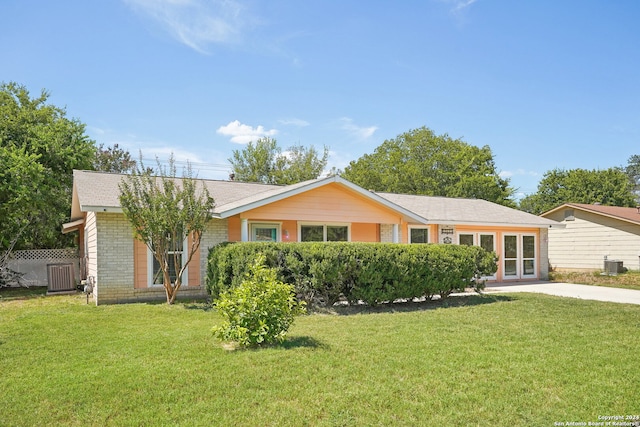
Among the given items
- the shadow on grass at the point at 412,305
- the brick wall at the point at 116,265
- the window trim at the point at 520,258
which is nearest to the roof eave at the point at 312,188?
the brick wall at the point at 116,265

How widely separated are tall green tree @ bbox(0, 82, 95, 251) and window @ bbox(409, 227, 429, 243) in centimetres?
1366

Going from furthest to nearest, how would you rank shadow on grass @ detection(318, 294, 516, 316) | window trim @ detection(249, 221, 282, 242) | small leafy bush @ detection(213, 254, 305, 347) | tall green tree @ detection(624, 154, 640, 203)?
tall green tree @ detection(624, 154, 640, 203) → window trim @ detection(249, 221, 282, 242) → shadow on grass @ detection(318, 294, 516, 316) → small leafy bush @ detection(213, 254, 305, 347)

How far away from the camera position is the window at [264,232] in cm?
1387

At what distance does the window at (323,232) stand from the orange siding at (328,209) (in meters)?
0.75

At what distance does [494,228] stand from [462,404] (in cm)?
1483

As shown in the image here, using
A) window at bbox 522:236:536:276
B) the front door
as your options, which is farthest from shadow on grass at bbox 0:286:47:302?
window at bbox 522:236:536:276

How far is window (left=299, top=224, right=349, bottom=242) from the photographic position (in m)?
14.6

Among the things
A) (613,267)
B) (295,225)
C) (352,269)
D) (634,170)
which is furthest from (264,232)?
(634,170)

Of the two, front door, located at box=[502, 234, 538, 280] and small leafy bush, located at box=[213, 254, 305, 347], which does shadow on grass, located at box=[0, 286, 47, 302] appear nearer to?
small leafy bush, located at box=[213, 254, 305, 347]

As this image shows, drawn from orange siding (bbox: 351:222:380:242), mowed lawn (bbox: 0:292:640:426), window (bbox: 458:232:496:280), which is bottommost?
mowed lawn (bbox: 0:292:640:426)

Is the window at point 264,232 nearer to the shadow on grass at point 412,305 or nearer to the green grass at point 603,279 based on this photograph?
the shadow on grass at point 412,305

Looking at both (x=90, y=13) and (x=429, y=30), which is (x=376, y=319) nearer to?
(x=429, y=30)

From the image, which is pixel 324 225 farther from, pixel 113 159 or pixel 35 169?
pixel 113 159

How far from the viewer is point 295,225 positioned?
47.4 feet
